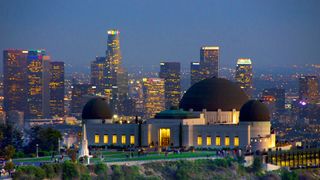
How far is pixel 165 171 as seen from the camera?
12738cm

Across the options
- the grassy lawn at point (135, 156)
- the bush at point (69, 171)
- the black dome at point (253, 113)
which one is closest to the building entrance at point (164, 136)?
the black dome at point (253, 113)

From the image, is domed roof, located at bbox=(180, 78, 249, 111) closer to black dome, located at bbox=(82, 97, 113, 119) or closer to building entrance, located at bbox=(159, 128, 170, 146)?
building entrance, located at bbox=(159, 128, 170, 146)

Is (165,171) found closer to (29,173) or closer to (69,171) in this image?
(69,171)

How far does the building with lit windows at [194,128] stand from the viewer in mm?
147750

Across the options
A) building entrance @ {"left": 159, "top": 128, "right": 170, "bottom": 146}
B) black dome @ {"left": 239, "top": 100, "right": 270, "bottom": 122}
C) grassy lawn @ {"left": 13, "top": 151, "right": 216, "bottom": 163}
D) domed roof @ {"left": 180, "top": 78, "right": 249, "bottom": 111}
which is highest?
domed roof @ {"left": 180, "top": 78, "right": 249, "bottom": 111}

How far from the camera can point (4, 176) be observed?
112 meters

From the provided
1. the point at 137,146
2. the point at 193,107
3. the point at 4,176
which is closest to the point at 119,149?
the point at 137,146

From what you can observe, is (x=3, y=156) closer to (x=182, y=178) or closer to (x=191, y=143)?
(x=182, y=178)

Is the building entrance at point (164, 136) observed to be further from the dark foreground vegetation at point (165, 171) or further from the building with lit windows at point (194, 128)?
the dark foreground vegetation at point (165, 171)

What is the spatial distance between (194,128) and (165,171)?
2188 centimetres

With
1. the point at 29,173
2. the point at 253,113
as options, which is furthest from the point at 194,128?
the point at 29,173

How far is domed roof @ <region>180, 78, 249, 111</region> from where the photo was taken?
157m

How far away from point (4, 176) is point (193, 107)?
157 feet

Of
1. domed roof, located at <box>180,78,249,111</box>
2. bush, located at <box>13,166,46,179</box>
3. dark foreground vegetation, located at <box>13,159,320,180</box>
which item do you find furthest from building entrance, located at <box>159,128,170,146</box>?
bush, located at <box>13,166,46,179</box>
